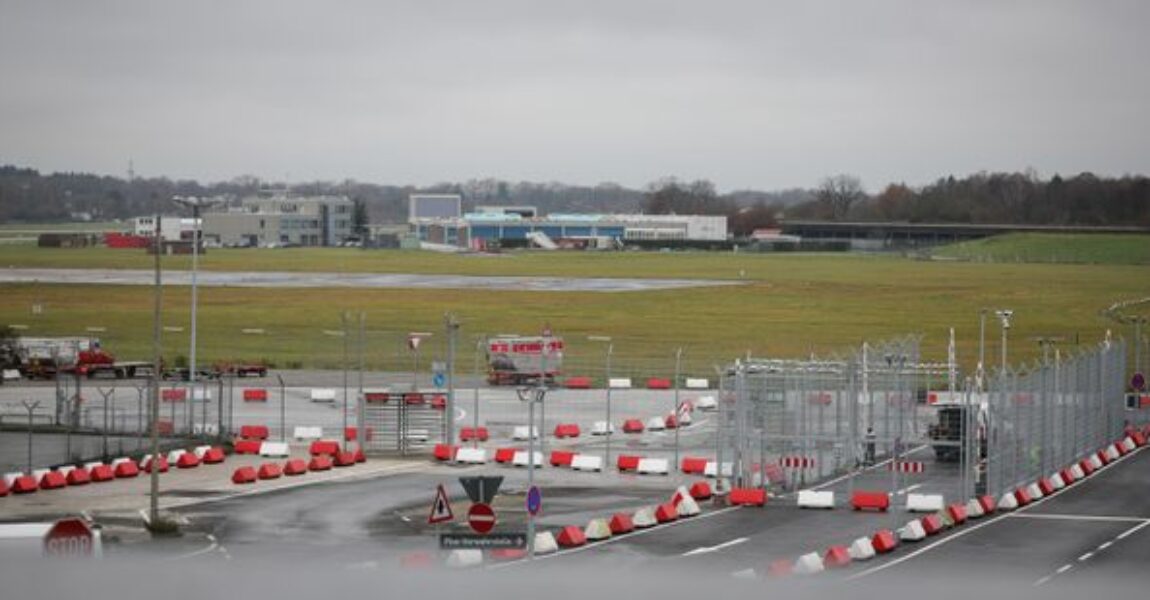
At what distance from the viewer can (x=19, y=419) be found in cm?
4744

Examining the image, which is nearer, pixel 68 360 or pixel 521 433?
pixel 521 433

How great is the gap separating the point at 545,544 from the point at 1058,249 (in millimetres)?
124775

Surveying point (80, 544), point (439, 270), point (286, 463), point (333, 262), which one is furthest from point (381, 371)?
point (333, 262)

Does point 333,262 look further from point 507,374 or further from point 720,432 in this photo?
point 720,432

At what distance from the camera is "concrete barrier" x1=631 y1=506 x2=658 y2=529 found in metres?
30.0

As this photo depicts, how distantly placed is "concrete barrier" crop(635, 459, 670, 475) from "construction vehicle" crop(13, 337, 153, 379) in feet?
91.0

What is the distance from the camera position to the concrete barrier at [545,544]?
2666 cm

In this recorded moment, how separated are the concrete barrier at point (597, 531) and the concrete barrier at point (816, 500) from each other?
19.7ft

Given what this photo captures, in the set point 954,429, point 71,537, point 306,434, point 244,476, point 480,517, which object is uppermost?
point 71,537

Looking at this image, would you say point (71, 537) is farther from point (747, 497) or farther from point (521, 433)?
point (521, 433)

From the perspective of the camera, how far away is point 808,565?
24234 mm

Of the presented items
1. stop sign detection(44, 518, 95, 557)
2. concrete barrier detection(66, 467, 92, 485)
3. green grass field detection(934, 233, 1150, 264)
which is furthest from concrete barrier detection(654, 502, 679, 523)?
green grass field detection(934, 233, 1150, 264)

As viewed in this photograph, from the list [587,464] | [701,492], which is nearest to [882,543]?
[701,492]

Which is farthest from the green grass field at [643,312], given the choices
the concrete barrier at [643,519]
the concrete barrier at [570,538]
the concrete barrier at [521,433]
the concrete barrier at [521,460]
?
the concrete barrier at [570,538]
